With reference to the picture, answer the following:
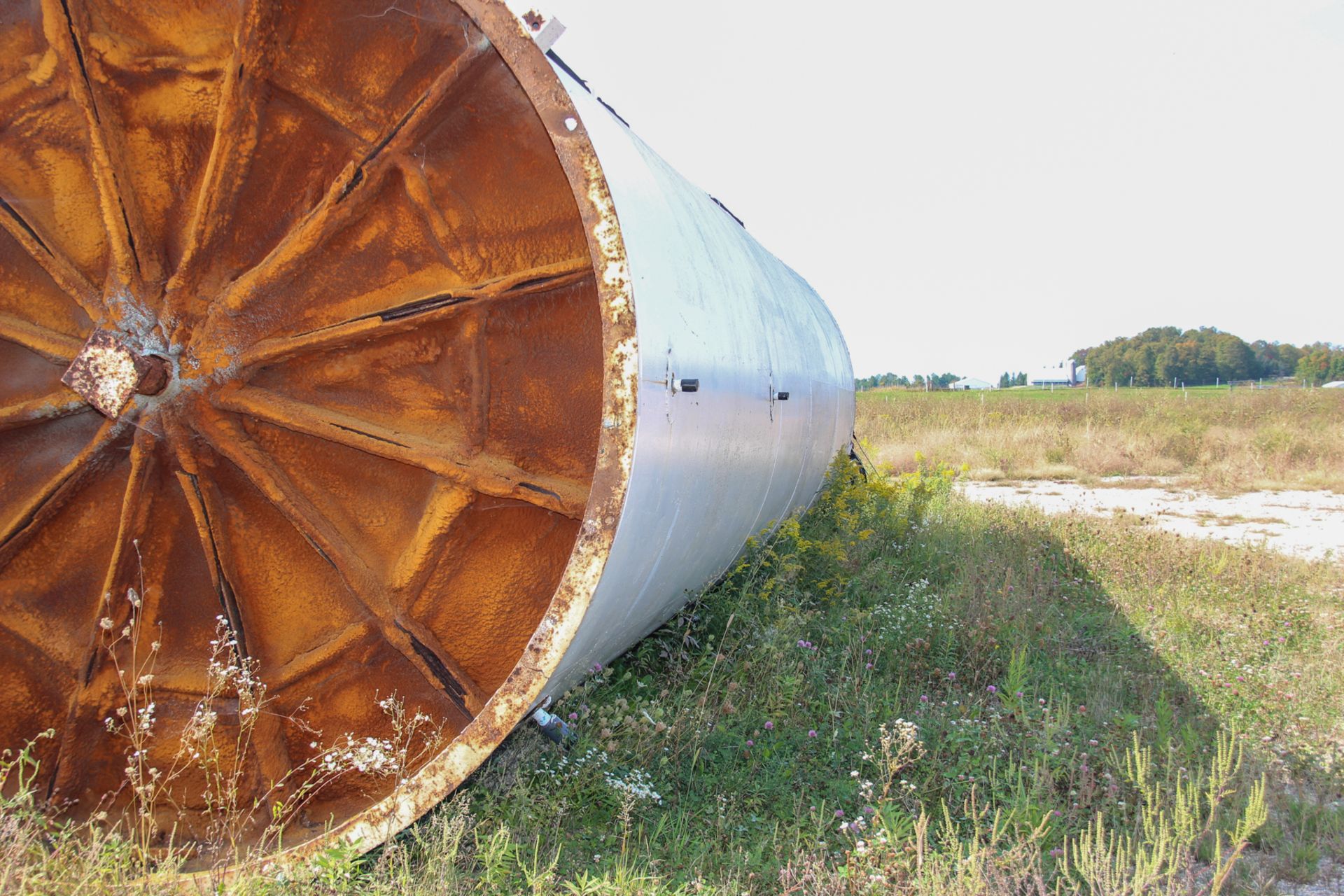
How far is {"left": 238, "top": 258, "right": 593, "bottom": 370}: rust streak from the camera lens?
2.74 meters

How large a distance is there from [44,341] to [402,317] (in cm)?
113

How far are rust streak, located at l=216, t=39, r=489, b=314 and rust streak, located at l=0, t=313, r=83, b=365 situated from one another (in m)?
0.48

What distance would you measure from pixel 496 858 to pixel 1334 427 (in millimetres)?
18465

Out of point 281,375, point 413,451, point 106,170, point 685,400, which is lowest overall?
point 413,451

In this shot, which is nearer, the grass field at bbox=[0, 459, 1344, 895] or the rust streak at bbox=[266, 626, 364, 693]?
the grass field at bbox=[0, 459, 1344, 895]

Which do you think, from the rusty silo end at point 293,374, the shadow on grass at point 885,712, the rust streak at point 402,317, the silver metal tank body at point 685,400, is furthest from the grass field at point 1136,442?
the rust streak at point 402,317

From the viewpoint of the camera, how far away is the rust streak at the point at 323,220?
111 inches

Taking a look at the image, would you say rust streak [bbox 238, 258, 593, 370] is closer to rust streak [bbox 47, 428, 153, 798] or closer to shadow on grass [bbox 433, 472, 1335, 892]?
rust streak [bbox 47, 428, 153, 798]

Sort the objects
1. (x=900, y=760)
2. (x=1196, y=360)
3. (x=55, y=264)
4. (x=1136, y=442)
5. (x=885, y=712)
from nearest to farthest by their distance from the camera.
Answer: (x=55, y=264) → (x=900, y=760) → (x=885, y=712) → (x=1136, y=442) → (x=1196, y=360)

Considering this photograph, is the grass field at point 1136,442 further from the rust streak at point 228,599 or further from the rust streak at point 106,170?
the rust streak at point 106,170

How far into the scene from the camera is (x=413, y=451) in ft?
9.33

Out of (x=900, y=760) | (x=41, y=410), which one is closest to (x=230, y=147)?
(x=41, y=410)

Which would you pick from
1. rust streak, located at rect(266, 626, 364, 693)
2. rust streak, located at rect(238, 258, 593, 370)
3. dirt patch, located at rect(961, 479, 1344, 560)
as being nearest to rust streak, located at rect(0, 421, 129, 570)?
rust streak, located at rect(238, 258, 593, 370)

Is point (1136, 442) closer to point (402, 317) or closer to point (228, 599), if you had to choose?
point (402, 317)
